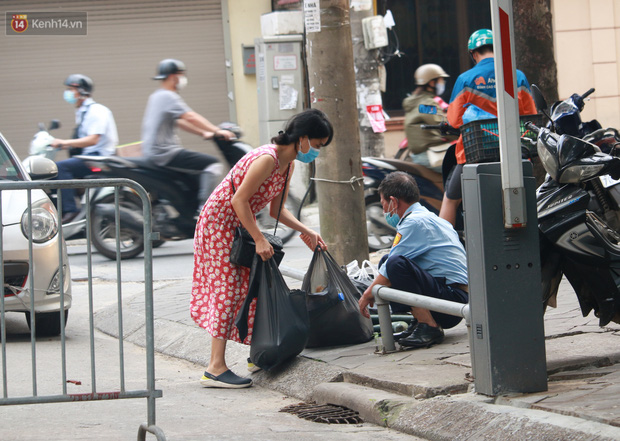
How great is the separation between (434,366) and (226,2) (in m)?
12.0

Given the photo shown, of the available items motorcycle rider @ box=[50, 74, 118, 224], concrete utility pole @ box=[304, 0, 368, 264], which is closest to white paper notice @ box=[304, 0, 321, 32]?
concrete utility pole @ box=[304, 0, 368, 264]

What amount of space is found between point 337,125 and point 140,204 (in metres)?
4.06

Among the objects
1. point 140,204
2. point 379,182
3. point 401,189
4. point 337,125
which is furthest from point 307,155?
point 140,204

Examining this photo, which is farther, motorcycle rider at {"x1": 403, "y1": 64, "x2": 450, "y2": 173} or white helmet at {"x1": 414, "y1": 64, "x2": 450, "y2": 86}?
white helmet at {"x1": 414, "y1": 64, "x2": 450, "y2": 86}

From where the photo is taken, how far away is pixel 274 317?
4988 mm

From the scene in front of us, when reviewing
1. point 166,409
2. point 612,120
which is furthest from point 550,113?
point 612,120

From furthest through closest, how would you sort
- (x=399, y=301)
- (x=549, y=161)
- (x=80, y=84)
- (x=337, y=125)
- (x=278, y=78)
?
(x=278, y=78)
(x=80, y=84)
(x=337, y=125)
(x=399, y=301)
(x=549, y=161)

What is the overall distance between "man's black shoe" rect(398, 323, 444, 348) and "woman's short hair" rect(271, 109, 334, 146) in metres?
1.15

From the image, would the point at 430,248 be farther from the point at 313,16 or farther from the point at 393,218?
the point at 313,16

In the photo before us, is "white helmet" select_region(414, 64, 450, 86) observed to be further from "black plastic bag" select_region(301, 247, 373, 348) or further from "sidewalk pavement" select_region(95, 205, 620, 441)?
"black plastic bag" select_region(301, 247, 373, 348)

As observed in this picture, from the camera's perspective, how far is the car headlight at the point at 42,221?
19.2 feet

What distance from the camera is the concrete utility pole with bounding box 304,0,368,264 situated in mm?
6379

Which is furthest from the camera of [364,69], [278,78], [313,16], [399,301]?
[278,78]

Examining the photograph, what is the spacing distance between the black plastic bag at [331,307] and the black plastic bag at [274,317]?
207 millimetres
